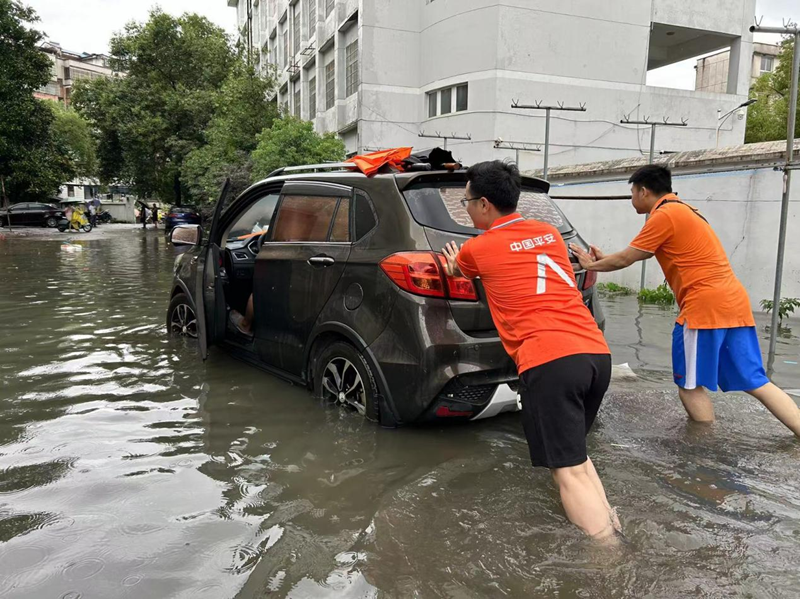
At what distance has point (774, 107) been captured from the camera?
26797 mm

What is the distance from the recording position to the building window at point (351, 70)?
2326 cm

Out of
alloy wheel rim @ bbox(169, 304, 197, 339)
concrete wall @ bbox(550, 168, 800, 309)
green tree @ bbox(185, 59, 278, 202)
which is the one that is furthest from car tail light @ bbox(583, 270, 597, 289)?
green tree @ bbox(185, 59, 278, 202)

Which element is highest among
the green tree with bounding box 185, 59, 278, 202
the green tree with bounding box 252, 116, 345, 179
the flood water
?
the green tree with bounding box 185, 59, 278, 202

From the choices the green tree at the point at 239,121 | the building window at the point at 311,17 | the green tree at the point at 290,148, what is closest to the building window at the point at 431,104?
the green tree at the point at 239,121

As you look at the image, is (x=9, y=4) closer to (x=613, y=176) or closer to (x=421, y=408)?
(x=613, y=176)

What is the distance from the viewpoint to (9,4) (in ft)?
99.5

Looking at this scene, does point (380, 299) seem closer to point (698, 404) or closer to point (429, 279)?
point (429, 279)

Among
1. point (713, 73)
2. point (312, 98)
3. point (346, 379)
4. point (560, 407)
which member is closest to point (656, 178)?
point (560, 407)

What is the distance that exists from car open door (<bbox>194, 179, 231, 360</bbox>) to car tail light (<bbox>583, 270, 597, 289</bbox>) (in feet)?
9.20

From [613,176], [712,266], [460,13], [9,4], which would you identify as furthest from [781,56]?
[9,4]

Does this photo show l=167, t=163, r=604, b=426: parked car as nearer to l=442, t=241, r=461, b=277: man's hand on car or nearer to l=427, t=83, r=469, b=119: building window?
l=442, t=241, r=461, b=277: man's hand on car

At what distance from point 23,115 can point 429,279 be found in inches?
1393

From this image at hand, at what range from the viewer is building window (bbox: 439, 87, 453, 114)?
856 inches

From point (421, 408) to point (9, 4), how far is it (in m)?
36.9
